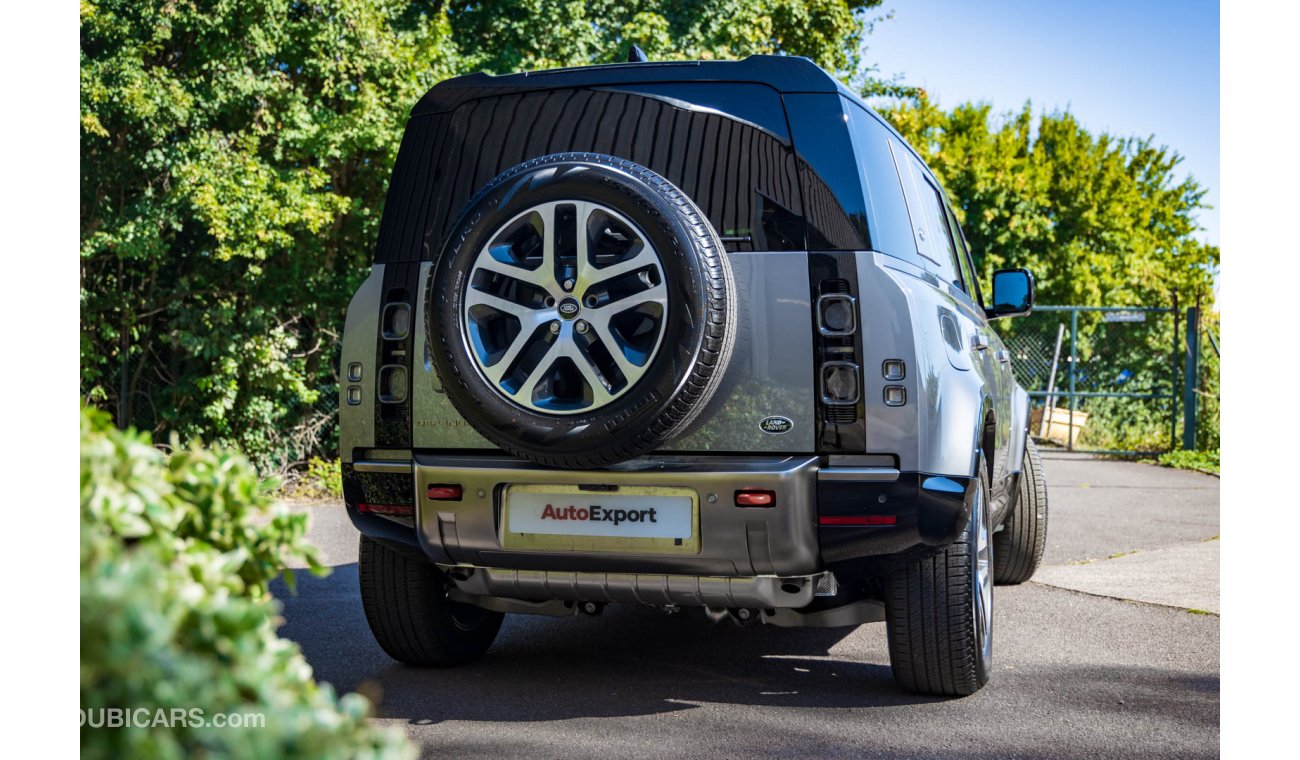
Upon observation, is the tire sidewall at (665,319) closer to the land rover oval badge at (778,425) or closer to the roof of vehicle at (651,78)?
the land rover oval badge at (778,425)

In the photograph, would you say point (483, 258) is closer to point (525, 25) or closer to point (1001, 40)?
point (1001, 40)

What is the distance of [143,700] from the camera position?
131cm

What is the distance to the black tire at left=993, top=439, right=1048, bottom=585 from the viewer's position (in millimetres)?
6152

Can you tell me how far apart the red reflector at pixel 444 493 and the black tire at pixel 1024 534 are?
3480 millimetres

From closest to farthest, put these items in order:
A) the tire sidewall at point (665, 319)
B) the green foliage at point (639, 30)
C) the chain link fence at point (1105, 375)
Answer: the tire sidewall at point (665, 319)
the green foliage at point (639, 30)
the chain link fence at point (1105, 375)

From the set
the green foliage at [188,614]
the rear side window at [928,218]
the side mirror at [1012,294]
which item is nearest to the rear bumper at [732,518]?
the rear side window at [928,218]

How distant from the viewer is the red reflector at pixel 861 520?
137 inches

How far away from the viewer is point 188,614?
1.44m

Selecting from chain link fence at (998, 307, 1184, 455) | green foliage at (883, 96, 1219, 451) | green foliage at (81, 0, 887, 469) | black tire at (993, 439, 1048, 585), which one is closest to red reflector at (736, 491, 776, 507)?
black tire at (993, 439, 1048, 585)

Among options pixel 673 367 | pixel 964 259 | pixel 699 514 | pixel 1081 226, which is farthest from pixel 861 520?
pixel 1081 226

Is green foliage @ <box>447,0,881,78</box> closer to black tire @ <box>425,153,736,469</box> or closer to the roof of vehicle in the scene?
the roof of vehicle

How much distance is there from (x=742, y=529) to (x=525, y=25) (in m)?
9.80
